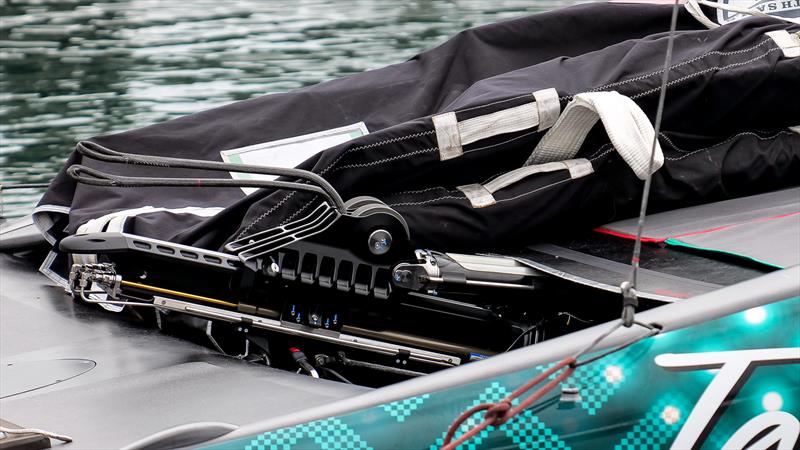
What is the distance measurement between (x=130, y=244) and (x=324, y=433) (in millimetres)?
748

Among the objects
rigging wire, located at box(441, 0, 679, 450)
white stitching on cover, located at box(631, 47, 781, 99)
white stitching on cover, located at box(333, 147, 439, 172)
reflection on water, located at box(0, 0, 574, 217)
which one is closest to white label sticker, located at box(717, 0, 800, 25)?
white stitching on cover, located at box(631, 47, 781, 99)

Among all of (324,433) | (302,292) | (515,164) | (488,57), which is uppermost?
(488,57)

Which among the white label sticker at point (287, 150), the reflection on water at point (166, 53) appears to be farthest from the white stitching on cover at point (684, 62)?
the reflection on water at point (166, 53)

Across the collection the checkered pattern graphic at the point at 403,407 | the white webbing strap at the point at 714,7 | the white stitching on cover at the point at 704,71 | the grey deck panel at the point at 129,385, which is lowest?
the grey deck panel at the point at 129,385

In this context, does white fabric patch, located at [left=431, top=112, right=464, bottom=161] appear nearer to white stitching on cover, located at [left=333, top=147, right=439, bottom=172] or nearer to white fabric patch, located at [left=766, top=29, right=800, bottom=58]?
white stitching on cover, located at [left=333, top=147, right=439, bottom=172]

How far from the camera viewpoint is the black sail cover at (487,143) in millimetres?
2596

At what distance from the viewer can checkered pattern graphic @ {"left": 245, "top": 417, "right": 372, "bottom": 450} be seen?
77.0 inches

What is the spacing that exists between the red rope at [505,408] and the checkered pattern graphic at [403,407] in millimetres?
70

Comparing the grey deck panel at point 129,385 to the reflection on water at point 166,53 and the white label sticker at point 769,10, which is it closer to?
the white label sticker at point 769,10

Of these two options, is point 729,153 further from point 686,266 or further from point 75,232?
point 75,232

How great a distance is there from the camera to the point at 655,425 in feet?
6.67

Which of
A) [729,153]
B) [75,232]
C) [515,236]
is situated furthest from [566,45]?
[75,232]

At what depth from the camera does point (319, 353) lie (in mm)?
2615

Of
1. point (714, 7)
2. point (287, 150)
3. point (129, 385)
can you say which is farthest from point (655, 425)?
point (714, 7)
